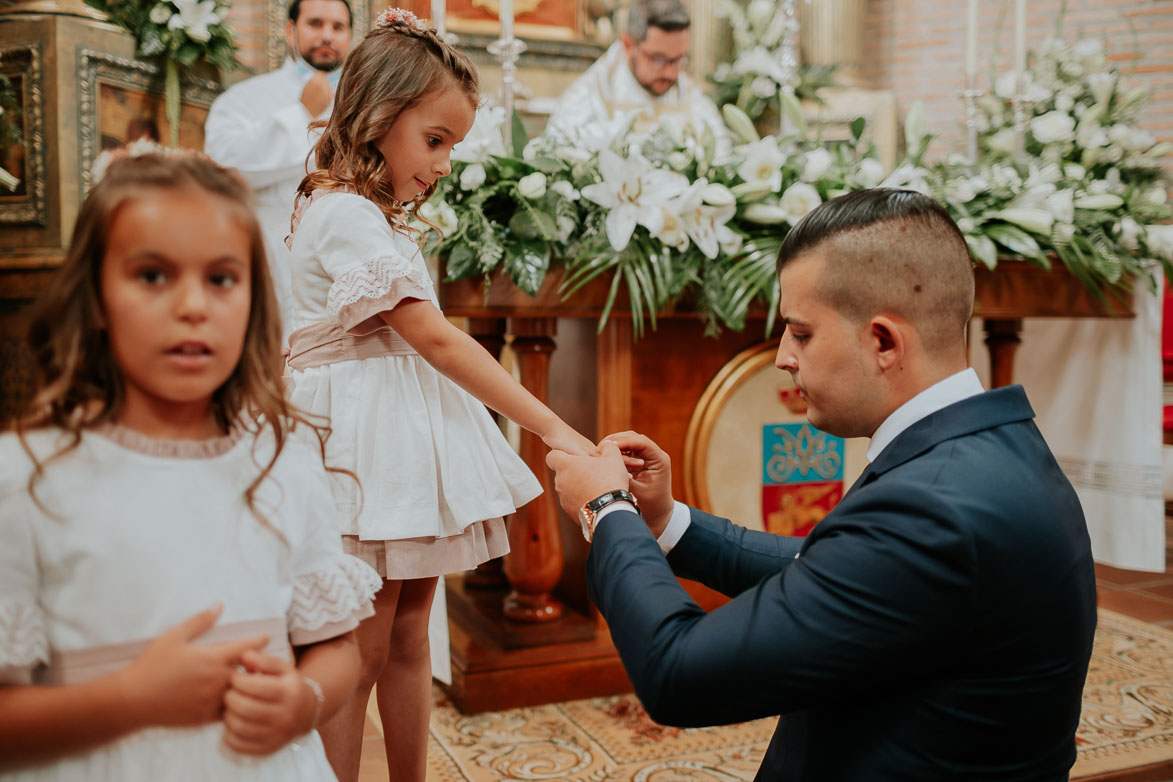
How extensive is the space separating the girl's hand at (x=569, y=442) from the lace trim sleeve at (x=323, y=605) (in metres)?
0.56

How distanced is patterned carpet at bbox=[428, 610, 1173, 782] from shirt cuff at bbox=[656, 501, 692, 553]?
935mm

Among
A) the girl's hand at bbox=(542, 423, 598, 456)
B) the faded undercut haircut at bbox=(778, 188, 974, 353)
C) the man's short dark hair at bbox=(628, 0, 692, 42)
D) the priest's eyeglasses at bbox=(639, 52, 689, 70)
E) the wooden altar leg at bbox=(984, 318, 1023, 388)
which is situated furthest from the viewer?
the priest's eyeglasses at bbox=(639, 52, 689, 70)

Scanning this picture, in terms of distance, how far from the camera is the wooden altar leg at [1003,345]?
3.33m

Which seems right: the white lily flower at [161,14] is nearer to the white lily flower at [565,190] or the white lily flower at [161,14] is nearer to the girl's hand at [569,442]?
the white lily flower at [565,190]

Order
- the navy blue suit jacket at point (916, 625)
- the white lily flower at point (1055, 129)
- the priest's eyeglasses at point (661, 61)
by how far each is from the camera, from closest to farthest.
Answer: the navy blue suit jacket at point (916, 625), the white lily flower at point (1055, 129), the priest's eyeglasses at point (661, 61)

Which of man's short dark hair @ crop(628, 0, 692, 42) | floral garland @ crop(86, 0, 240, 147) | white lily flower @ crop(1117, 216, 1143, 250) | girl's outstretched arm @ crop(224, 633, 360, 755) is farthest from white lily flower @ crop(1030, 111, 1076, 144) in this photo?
floral garland @ crop(86, 0, 240, 147)

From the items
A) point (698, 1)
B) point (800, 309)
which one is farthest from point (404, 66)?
point (698, 1)

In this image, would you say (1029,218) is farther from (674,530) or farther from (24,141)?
(24,141)

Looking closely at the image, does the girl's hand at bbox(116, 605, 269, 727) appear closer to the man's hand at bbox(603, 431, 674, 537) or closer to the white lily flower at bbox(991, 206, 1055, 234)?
the man's hand at bbox(603, 431, 674, 537)

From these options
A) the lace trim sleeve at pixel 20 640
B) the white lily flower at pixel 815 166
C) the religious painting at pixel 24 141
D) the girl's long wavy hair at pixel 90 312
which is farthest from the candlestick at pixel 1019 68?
the religious painting at pixel 24 141

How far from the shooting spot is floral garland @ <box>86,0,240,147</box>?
16.2 ft

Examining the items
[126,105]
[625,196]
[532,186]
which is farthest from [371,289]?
[126,105]

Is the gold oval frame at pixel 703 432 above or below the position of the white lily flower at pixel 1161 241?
below

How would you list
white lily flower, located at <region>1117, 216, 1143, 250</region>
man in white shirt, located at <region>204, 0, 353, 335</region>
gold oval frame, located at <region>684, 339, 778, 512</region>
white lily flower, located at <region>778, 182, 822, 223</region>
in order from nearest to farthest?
1. white lily flower, located at <region>778, 182, 822, 223</region>
2. gold oval frame, located at <region>684, 339, 778, 512</region>
3. white lily flower, located at <region>1117, 216, 1143, 250</region>
4. man in white shirt, located at <region>204, 0, 353, 335</region>
